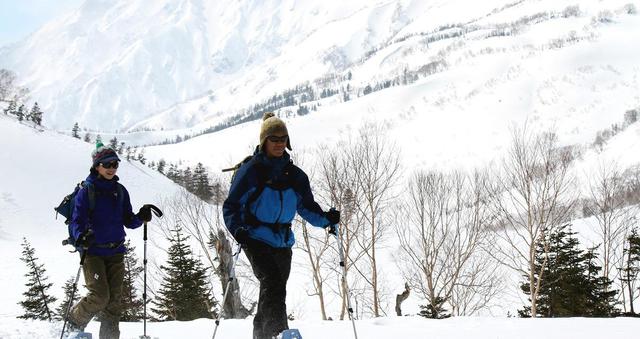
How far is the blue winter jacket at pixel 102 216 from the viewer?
6141 mm

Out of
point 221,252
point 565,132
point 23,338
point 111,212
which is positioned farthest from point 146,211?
point 565,132

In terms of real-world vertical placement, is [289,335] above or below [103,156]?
below

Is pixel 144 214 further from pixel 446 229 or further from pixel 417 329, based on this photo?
pixel 446 229


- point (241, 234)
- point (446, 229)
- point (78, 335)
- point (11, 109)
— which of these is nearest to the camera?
point (241, 234)

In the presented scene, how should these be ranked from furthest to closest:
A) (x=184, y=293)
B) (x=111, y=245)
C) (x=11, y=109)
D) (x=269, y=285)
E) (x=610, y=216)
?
(x=11, y=109) → (x=610, y=216) → (x=184, y=293) → (x=111, y=245) → (x=269, y=285)

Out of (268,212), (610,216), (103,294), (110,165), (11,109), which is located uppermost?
(11,109)

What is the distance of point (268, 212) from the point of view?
533cm

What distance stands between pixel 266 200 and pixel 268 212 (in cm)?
12

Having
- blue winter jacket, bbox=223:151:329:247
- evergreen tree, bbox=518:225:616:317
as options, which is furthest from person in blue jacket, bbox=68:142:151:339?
evergreen tree, bbox=518:225:616:317

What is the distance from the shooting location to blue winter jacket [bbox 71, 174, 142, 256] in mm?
6141

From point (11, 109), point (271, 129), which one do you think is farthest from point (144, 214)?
point (11, 109)

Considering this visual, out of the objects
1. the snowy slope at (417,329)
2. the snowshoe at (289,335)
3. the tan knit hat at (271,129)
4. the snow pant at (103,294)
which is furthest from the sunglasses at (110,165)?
the snowy slope at (417,329)

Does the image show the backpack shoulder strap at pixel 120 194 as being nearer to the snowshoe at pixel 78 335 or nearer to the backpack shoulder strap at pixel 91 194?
the backpack shoulder strap at pixel 91 194

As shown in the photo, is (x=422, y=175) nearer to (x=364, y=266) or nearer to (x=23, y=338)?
(x=23, y=338)
